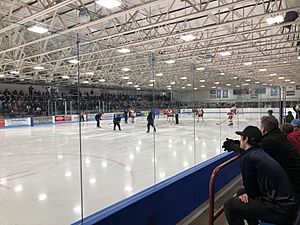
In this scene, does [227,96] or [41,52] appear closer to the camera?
[227,96]

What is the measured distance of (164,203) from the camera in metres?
2.72

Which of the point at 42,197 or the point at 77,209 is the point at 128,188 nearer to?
the point at 77,209

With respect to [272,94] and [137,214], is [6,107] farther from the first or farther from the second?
[137,214]

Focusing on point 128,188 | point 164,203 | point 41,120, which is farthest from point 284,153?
point 41,120

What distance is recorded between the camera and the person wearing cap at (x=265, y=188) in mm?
1851

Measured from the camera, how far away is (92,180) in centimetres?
474

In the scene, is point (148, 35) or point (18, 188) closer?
point (18, 188)

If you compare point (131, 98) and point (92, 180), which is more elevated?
point (131, 98)

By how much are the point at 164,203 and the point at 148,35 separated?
10801mm

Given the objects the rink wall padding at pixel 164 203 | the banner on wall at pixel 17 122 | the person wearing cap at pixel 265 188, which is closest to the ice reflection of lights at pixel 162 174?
the rink wall padding at pixel 164 203

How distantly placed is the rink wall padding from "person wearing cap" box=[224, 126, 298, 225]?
0.90 m

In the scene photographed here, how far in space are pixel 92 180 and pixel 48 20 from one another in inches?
343

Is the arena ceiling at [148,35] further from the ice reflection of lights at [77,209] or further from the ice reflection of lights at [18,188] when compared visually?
the ice reflection of lights at [18,188]

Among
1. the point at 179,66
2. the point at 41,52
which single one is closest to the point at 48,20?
the point at 41,52
